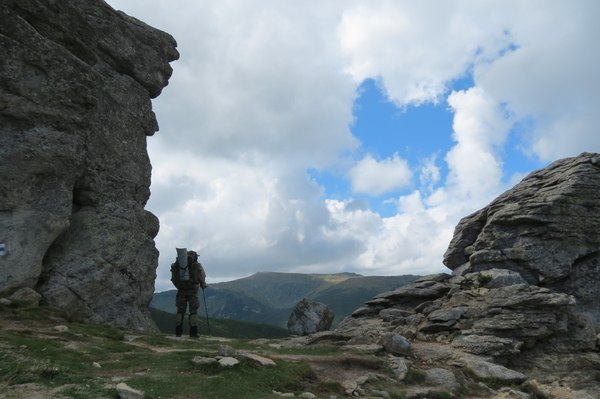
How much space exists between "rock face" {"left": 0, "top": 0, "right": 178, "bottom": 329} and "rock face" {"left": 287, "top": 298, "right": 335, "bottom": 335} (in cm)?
1662

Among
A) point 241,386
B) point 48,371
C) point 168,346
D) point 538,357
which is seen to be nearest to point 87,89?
point 168,346

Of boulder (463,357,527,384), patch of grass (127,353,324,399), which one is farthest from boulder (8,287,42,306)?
boulder (463,357,527,384)

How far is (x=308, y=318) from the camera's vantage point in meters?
45.9

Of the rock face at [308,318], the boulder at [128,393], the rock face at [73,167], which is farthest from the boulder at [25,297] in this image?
the rock face at [308,318]

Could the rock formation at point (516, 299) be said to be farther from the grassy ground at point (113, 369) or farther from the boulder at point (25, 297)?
the boulder at point (25, 297)

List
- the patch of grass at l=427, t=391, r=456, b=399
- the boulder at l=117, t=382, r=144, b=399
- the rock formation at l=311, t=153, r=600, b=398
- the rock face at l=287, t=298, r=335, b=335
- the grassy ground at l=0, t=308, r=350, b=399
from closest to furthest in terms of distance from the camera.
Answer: the boulder at l=117, t=382, r=144, b=399 → the grassy ground at l=0, t=308, r=350, b=399 → the patch of grass at l=427, t=391, r=456, b=399 → the rock formation at l=311, t=153, r=600, b=398 → the rock face at l=287, t=298, r=335, b=335

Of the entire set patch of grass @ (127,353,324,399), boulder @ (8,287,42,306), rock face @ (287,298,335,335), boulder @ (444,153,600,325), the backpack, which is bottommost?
patch of grass @ (127,353,324,399)

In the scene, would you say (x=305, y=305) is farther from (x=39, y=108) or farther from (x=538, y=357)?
(x=39, y=108)

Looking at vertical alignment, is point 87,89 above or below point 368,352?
above

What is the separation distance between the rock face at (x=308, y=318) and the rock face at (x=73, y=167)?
16.6 metres

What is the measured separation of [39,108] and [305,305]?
30.3m

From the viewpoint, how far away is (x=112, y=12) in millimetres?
42219

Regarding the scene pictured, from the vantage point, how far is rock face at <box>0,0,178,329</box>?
28484 mm

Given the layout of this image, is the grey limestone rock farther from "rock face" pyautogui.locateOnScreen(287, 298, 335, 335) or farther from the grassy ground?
the grassy ground
